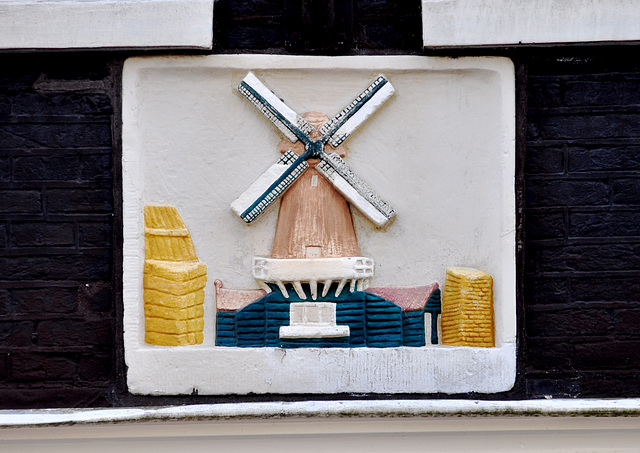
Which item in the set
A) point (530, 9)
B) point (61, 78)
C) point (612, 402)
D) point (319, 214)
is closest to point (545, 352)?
point (612, 402)

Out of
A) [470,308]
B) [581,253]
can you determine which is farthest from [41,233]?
[581,253]

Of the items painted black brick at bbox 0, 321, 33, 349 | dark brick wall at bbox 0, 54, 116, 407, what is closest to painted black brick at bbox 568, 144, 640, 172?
dark brick wall at bbox 0, 54, 116, 407

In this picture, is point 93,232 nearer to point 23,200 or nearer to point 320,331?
point 23,200

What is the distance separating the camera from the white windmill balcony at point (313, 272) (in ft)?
9.49

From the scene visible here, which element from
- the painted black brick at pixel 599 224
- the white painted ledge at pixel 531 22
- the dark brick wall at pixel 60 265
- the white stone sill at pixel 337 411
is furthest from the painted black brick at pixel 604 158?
the dark brick wall at pixel 60 265

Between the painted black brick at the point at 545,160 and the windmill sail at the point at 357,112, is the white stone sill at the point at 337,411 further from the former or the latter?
the windmill sail at the point at 357,112

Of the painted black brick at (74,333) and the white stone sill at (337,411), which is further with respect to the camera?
the painted black brick at (74,333)

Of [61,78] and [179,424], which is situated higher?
[61,78]

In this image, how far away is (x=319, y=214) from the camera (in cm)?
294

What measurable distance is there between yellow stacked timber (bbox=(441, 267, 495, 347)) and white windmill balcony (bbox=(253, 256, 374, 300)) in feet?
1.11

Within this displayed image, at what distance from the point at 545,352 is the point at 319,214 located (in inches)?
39.9

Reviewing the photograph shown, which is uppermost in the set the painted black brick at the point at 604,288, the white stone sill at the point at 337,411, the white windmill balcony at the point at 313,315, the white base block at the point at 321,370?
the painted black brick at the point at 604,288

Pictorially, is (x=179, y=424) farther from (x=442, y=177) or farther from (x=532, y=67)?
(x=532, y=67)

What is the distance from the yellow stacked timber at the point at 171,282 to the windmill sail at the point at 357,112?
2.18 ft
